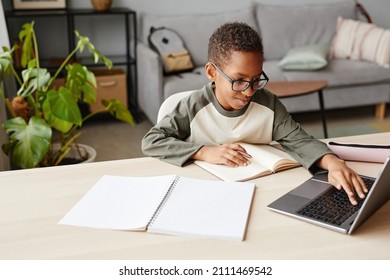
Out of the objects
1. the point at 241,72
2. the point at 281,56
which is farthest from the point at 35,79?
the point at 281,56

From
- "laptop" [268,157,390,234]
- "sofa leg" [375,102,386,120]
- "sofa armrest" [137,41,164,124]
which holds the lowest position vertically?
"sofa leg" [375,102,386,120]

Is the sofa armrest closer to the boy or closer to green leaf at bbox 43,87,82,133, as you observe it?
green leaf at bbox 43,87,82,133

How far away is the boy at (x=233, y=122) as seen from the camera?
1344mm

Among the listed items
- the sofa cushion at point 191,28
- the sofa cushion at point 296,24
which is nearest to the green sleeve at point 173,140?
the sofa cushion at point 191,28

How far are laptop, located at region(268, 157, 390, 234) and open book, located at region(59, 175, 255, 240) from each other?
0.32 feet

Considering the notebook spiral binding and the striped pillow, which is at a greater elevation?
the notebook spiral binding

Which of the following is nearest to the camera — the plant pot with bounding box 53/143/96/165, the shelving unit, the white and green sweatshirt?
the white and green sweatshirt

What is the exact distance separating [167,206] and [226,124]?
46 centimetres

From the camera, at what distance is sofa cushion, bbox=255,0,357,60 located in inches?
167

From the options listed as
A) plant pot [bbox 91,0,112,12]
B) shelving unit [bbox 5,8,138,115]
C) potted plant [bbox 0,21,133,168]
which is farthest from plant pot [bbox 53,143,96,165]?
plant pot [bbox 91,0,112,12]

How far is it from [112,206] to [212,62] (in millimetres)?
549

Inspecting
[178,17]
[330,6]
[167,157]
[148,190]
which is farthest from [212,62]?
[330,6]

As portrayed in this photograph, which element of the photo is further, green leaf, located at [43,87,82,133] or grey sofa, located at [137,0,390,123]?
grey sofa, located at [137,0,390,123]

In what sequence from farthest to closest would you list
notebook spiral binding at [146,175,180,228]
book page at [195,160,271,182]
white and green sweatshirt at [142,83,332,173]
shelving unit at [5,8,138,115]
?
shelving unit at [5,8,138,115]
white and green sweatshirt at [142,83,332,173]
book page at [195,160,271,182]
notebook spiral binding at [146,175,180,228]
